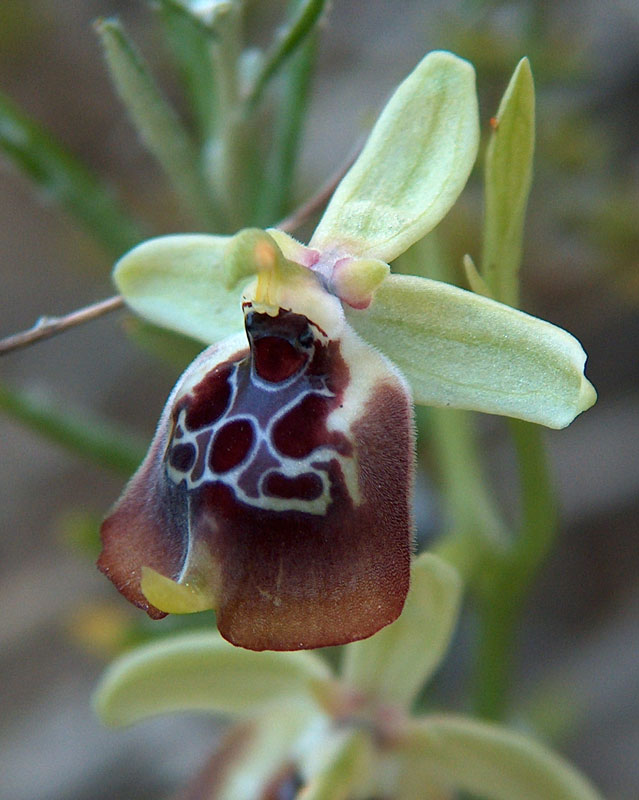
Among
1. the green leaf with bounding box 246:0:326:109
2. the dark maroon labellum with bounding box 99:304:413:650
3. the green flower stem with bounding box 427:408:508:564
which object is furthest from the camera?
the green flower stem with bounding box 427:408:508:564

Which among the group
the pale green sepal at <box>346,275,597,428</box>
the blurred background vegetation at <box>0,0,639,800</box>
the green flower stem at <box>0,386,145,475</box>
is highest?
the pale green sepal at <box>346,275,597,428</box>

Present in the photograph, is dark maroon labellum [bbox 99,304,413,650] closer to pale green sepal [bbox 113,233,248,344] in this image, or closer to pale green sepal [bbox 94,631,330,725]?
pale green sepal [bbox 113,233,248,344]

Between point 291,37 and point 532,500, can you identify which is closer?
point 291,37

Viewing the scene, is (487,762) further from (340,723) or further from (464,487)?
(464,487)

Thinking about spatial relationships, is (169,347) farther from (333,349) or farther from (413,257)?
(333,349)

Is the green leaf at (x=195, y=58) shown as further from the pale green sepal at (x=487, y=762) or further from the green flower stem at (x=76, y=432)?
the pale green sepal at (x=487, y=762)

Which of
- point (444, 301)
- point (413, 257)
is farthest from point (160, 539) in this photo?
point (413, 257)

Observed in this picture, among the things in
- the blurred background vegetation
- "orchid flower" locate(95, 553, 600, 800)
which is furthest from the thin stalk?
the blurred background vegetation

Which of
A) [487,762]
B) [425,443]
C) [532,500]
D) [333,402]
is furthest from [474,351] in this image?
[425,443]
